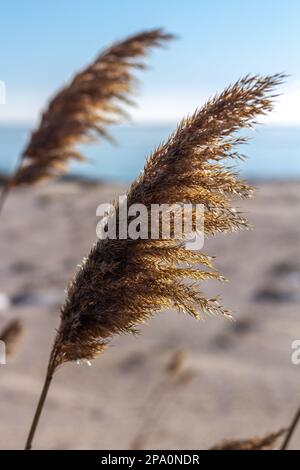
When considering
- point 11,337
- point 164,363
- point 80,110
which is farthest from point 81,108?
point 164,363

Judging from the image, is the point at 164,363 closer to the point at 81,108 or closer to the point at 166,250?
the point at 81,108

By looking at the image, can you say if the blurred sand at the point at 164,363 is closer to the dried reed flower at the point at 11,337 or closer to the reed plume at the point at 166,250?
the dried reed flower at the point at 11,337

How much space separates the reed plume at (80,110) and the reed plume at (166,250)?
1418 millimetres

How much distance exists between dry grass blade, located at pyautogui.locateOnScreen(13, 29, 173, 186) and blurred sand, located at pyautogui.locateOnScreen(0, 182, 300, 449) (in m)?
3.35

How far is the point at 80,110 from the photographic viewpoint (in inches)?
138

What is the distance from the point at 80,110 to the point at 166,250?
165 cm

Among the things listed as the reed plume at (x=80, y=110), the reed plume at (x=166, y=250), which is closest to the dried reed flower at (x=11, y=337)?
the reed plume at (x=80, y=110)

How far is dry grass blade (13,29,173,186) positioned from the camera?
330cm

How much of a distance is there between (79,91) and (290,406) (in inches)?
297

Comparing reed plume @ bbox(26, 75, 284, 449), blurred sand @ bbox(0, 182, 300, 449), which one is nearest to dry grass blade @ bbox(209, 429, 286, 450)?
reed plume @ bbox(26, 75, 284, 449)

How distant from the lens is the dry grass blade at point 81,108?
3.30 m

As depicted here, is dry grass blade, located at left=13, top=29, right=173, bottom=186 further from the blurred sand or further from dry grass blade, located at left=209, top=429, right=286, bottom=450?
the blurred sand

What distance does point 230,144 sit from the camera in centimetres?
200

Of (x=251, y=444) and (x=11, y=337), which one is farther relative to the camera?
(x=11, y=337)
